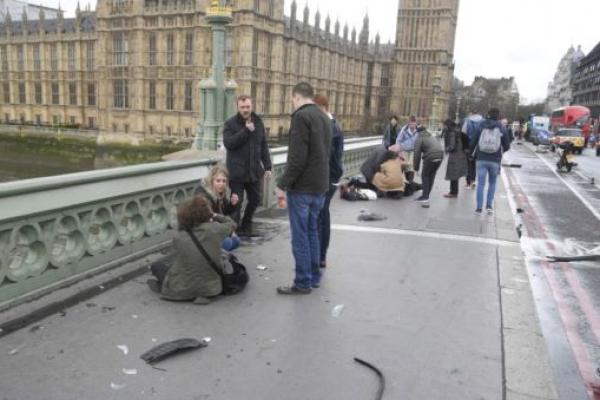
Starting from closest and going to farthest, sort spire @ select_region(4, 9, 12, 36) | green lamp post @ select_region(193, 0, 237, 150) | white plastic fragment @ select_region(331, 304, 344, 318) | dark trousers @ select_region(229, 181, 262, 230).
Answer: white plastic fragment @ select_region(331, 304, 344, 318)
dark trousers @ select_region(229, 181, 262, 230)
green lamp post @ select_region(193, 0, 237, 150)
spire @ select_region(4, 9, 12, 36)

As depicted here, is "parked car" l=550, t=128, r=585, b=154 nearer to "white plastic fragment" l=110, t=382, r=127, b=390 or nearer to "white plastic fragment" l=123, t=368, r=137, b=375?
"white plastic fragment" l=123, t=368, r=137, b=375

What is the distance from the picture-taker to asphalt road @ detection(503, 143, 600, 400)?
4020 millimetres

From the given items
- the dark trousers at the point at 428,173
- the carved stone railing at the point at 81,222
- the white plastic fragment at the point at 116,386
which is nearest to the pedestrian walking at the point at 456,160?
the dark trousers at the point at 428,173

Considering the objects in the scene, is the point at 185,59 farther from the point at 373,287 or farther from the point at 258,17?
the point at 373,287

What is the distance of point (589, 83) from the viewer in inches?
3912

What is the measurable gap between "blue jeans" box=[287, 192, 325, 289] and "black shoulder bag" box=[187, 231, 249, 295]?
51 cm

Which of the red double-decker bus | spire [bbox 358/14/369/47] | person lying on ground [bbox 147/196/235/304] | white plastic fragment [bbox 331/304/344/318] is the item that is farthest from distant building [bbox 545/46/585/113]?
person lying on ground [bbox 147/196/235/304]

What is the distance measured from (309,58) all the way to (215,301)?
62756 mm

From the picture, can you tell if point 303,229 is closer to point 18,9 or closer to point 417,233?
point 417,233

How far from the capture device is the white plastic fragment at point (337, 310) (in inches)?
175

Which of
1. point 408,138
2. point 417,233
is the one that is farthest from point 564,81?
point 417,233

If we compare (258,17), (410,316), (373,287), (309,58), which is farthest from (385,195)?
(309,58)

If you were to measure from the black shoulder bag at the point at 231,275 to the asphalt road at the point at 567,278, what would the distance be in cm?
272

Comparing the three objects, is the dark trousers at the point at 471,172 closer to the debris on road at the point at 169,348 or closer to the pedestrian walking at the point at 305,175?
the pedestrian walking at the point at 305,175
